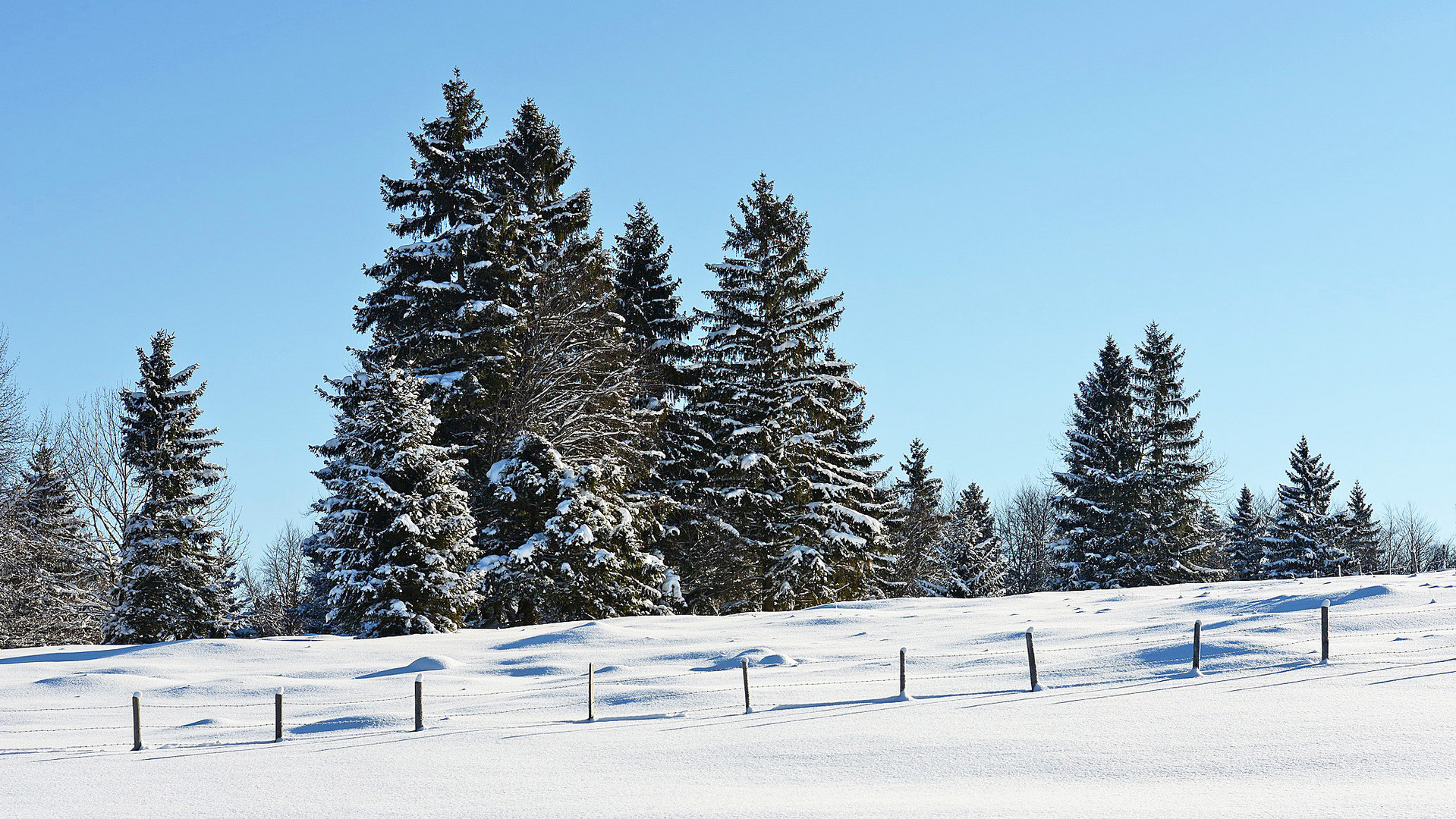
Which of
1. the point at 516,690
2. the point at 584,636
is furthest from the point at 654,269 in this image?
the point at 516,690

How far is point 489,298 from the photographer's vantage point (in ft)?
105

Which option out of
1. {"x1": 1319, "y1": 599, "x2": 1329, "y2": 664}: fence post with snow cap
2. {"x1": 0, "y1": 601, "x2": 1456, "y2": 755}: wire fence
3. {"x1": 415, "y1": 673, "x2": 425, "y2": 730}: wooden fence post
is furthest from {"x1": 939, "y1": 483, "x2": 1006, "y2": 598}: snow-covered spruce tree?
{"x1": 415, "y1": 673, "x2": 425, "y2": 730}: wooden fence post

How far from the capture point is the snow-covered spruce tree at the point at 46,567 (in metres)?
34.4

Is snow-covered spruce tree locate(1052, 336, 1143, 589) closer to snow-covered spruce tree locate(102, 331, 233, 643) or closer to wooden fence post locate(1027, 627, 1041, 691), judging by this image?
wooden fence post locate(1027, 627, 1041, 691)

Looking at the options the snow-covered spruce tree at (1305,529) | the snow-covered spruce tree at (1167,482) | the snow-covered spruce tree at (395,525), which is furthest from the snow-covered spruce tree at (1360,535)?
the snow-covered spruce tree at (395,525)

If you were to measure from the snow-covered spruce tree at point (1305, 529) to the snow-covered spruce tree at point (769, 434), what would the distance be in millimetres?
31183

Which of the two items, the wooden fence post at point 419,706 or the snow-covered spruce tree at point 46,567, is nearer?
the wooden fence post at point 419,706

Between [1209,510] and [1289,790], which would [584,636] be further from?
[1209,510]

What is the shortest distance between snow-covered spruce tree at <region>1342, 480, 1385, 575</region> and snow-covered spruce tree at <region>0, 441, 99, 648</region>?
6055cm

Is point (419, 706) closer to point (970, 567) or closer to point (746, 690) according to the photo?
point (746, 690)

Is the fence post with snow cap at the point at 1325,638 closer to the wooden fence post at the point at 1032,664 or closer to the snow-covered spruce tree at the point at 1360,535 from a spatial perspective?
the wooden fence post at the point at 1032,664

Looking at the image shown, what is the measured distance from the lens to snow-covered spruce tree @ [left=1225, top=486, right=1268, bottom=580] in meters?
64.6

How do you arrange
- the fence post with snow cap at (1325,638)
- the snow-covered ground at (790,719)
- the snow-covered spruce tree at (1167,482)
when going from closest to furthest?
the snow-covered ground at (790,719) → the fence post with snow cap at (1325,638) → the snow-covered spruce tree at (1167,482)

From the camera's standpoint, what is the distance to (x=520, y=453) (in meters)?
30.9
